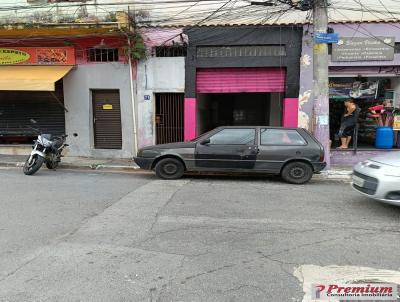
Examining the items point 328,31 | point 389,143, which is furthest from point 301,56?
point 389,143

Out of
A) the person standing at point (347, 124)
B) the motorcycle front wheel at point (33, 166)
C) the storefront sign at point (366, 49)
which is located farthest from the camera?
the person standing at point (347, 124)

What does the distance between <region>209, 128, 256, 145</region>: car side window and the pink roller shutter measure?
3678mm

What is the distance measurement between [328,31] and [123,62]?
6305mm

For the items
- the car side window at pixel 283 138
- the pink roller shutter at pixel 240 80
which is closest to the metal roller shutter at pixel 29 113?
the pink roller shutter at pixel 240 80

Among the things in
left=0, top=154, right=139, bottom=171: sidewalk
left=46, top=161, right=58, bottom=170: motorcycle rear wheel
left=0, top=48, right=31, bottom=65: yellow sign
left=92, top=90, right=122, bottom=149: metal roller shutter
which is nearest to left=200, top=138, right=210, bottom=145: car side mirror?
left=0, top=154, right=139, bottom=171: sidewalk

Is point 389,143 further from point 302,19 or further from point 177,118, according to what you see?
→ point 177,118

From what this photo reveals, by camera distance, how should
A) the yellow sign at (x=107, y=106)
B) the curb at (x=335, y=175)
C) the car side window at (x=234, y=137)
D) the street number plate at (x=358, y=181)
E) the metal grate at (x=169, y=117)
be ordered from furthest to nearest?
the yellow sign at (x=107, y=106), the metal grate at (x=169, y=117), the curb at (x=335, y=175), the car side window at (x=234, y=137), the street number plate at (x=358, y=181)

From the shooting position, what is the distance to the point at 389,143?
12.7 m

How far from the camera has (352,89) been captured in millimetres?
12820

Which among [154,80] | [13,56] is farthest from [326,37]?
[13,56]

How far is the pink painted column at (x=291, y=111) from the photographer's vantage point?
41.8 feet

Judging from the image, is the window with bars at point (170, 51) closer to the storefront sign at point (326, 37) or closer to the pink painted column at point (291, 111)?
the pink painted column at point (291, 111)

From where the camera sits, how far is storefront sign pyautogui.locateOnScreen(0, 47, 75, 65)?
1334cm

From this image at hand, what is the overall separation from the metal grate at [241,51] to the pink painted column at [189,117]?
1482 mm
